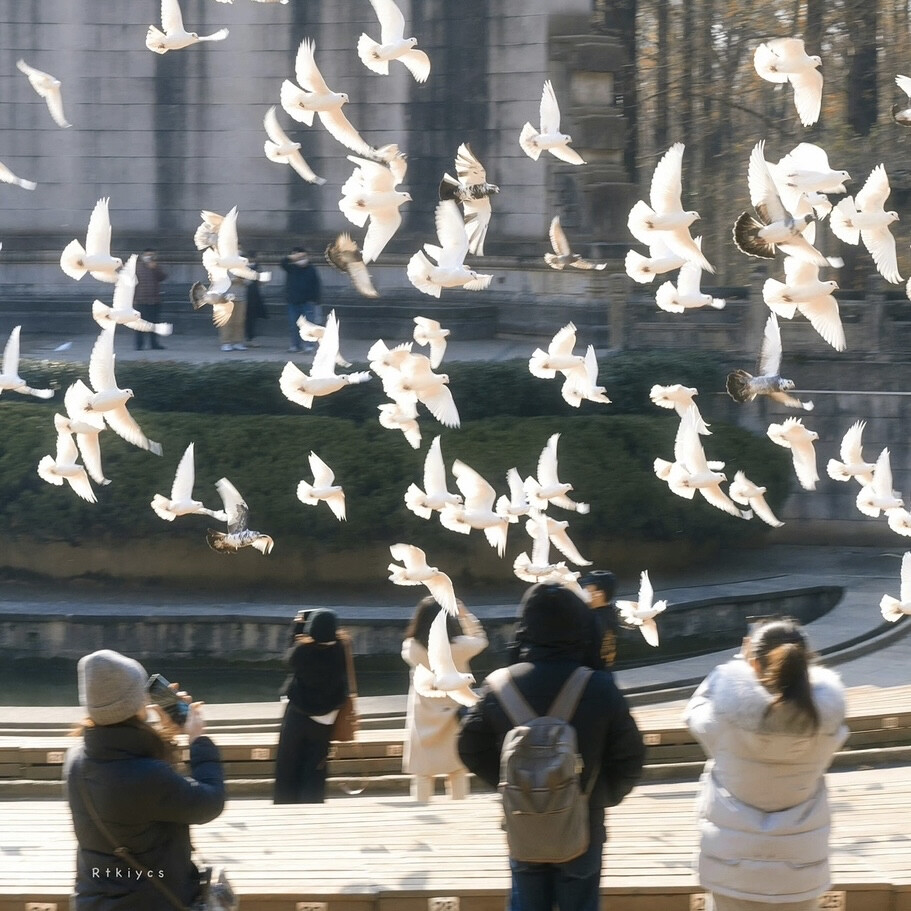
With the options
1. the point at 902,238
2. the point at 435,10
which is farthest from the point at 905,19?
the point at 435,10

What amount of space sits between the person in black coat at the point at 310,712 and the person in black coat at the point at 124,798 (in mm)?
3426

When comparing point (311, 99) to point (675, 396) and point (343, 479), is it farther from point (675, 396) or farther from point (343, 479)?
point (343, 479)

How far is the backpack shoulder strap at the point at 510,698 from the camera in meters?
4.42

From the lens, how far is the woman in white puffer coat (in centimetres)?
418

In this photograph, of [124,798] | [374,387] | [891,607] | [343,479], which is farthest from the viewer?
[374,387]

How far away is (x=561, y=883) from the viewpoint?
178 inches

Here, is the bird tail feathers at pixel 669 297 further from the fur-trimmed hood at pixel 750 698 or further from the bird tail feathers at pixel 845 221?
the fur-trimmed hood at pixel 750 698

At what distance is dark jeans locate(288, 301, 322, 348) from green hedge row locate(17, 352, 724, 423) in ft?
11.1

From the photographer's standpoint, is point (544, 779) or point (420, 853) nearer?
point (544, 779)

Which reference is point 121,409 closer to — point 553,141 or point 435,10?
point 553,141

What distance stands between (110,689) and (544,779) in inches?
47.3

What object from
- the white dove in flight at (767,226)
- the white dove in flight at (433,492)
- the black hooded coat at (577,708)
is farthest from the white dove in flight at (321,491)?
the black hooded coat at (577,708)

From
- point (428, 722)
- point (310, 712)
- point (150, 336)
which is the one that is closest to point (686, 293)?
point (428, 722)

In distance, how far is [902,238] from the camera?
23031 millimetres
